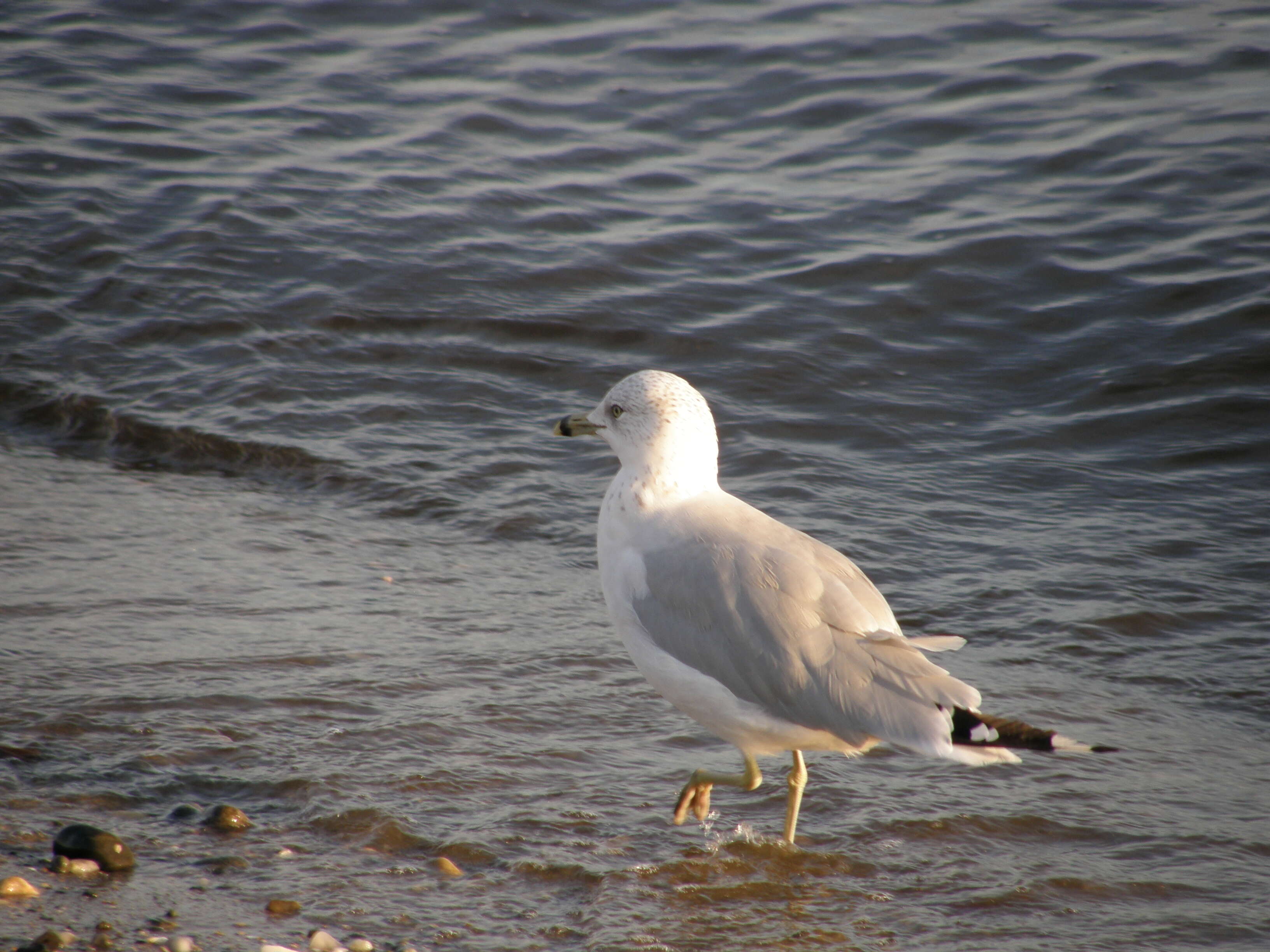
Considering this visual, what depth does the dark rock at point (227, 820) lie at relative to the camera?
356 centimetres

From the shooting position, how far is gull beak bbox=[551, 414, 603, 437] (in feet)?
14.2

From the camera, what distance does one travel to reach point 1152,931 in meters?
3.34

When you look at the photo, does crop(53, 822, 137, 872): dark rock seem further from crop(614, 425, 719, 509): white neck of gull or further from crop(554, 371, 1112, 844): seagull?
crop(614, 425, 719, 509): white neck of gull

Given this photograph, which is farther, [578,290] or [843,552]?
[578,290]

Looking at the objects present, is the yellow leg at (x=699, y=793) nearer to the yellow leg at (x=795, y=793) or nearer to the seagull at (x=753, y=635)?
the seagull at (x=753, y=635)

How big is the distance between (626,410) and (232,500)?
2.45 metres

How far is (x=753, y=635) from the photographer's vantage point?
361 cm

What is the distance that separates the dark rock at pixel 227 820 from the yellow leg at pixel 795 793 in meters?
1.43

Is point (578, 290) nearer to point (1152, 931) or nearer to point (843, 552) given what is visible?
point (843, 552)

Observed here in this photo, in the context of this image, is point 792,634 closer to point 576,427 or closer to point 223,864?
point 576,427

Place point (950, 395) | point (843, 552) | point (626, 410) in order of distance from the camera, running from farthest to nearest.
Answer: point (950, 395) < point (843, 552) < point (626, 410)

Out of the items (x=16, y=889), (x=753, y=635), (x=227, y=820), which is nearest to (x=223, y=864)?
(x=227, y=820)

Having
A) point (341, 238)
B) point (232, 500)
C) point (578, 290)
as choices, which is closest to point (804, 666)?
point (232, 500)

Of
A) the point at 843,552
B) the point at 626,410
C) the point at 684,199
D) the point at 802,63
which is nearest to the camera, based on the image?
the point at 626,410
